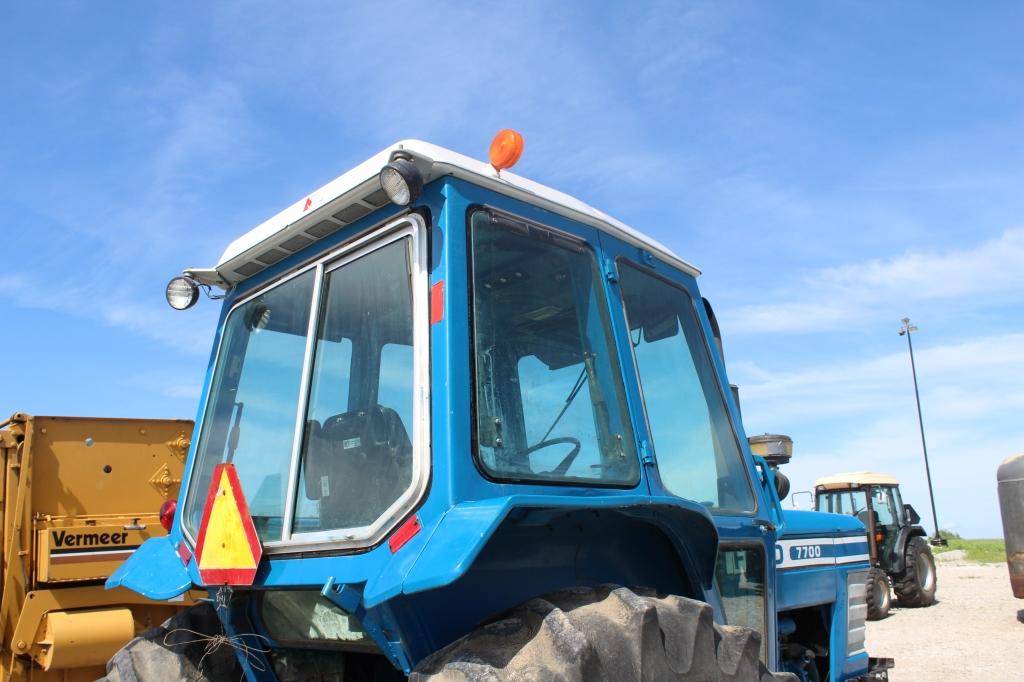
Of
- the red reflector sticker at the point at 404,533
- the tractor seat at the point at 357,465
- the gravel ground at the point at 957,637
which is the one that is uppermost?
the tractor seat at the point at 357,465

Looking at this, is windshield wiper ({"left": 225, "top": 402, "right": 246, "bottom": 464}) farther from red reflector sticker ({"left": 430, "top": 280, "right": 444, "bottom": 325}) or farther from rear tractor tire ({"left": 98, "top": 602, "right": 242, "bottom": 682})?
red reflector sticker ({"left": 430, "top": 280, "right": 444, "bottom": 325})

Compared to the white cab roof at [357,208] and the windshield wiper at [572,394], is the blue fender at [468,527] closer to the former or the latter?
the windshield wiper at [572,394]

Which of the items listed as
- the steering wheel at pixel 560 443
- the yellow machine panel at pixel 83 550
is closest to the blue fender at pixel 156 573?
the steering wheel at pixel 560 443

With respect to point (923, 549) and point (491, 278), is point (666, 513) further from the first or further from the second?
point (923, 549)

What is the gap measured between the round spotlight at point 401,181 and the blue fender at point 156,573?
159cm

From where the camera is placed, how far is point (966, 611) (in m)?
16.0

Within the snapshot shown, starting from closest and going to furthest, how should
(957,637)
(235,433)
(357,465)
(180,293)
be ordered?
(357,465) → (235,433) → (180,293) → (957,637)

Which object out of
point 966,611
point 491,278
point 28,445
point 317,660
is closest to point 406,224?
point 491,278

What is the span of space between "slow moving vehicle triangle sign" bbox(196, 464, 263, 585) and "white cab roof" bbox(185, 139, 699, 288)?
0.88m

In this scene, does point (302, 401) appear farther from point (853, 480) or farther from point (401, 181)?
point (853, 480)

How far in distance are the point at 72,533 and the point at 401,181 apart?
580cm

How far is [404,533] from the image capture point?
8.02ft

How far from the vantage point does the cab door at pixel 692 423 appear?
3.26m

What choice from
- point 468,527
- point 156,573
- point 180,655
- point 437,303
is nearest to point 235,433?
point 156,573
